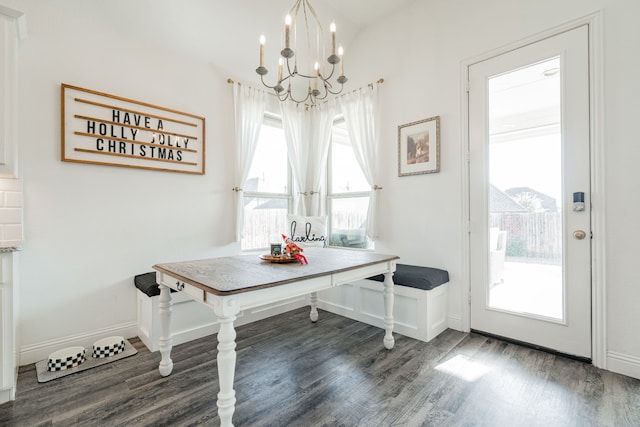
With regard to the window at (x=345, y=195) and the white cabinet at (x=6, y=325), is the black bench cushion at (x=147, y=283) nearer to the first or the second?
the white cabinet at (x=6, y=325)

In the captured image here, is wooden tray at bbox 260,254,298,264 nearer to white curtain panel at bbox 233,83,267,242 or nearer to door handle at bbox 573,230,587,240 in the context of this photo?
white curtain panel at bbox 233,83,267,242

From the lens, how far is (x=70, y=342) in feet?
7.53

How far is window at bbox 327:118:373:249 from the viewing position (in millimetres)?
3627

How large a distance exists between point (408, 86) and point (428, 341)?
8.26 ft

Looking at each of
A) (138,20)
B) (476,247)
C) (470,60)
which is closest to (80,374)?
(138,20)

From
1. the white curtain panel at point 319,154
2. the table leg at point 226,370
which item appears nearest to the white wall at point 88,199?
the white curtain panel at point 319,154

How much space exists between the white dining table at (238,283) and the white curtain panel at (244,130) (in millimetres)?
1096

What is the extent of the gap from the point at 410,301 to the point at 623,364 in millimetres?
1416

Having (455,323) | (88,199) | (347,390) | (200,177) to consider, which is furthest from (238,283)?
(455,323)

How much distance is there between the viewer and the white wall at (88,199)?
2.16m

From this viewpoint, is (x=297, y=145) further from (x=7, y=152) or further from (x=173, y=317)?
(x=7, y=152)

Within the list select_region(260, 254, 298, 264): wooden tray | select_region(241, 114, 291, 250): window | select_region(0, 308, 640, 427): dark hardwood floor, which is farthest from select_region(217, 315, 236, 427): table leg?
select_region(241, 114, 291, 250): window

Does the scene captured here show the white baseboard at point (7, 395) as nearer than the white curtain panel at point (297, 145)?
Yes

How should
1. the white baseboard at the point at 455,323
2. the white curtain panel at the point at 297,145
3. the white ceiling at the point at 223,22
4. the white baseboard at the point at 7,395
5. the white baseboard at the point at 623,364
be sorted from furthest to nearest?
the white curtain panel at the point at 297,145 < the white baseboard at the point at 455,323 < the white ceiling at the point at 223,22 < the white baseboard at the point at 623,364 < the white baseboard at the point at 7,395
